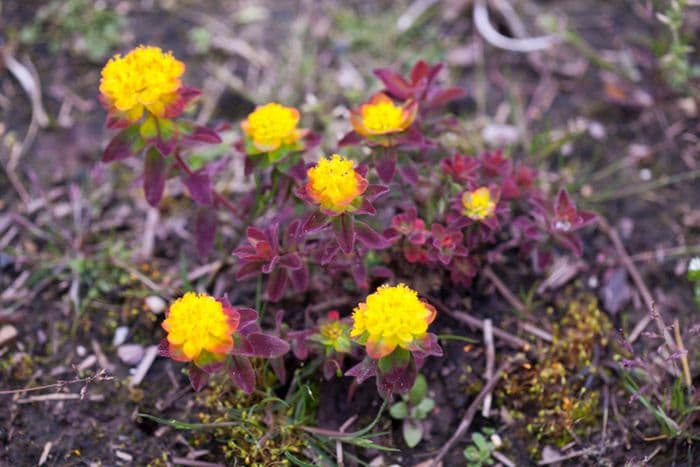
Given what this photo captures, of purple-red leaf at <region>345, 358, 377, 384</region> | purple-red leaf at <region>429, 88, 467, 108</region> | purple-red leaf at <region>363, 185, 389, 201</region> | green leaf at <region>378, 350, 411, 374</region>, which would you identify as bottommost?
purple-red leaf at <region>345, 358, 377, 384</region>

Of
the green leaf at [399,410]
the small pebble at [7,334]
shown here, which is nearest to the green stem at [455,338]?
the green leaf at [399,410]

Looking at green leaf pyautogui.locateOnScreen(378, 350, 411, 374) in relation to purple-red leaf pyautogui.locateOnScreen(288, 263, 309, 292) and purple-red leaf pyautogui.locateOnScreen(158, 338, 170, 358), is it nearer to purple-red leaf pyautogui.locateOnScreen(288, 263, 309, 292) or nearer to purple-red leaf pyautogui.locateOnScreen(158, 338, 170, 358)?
purple-red leaf pyautogui.locateOnScreen(288, 263, 309, 292)

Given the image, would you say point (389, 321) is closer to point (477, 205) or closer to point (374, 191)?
point (374, 191)

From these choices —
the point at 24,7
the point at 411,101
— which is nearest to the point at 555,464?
the point at 411,101

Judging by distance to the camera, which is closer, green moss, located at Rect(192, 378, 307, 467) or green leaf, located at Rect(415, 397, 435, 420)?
green moss, located at Rect(192, 378, 307, 467)

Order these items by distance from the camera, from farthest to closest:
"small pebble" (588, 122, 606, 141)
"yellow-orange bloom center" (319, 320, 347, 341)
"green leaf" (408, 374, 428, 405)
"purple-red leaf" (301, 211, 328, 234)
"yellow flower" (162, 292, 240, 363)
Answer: "small pebble" (588, 122, 606, 141), "green leaf" (408, 374, 428, 405), "yellow-orange bloom center" (319, 320, 347, 341), "purple-red leaf" (301, 211, 328, 234), "yellow flower" (162, 292, 240, 363)

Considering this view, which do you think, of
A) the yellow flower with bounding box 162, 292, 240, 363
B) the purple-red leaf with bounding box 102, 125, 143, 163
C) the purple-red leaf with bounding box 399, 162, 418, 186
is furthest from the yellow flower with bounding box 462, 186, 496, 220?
the purple-red leaf with bounding box 102, 125, 143, 163

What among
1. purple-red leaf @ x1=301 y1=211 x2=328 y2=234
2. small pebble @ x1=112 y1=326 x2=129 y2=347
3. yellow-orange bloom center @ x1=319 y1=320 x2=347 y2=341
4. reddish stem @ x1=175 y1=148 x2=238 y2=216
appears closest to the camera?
purple-red leaf @ x1=301 y1=211 x2=328 y2=234
